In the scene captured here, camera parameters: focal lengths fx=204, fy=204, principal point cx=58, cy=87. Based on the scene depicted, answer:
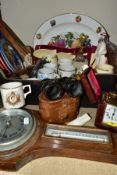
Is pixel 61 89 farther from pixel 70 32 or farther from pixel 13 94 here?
pixel 70 32

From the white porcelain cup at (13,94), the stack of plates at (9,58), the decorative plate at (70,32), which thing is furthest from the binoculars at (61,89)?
the decorative plate at (70,32)

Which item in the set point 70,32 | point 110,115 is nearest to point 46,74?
point 110,115

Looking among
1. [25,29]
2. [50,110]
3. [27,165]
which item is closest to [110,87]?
[50,110]

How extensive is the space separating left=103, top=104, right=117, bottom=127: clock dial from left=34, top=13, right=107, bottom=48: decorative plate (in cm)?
47

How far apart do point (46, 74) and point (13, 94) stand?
0.15 m

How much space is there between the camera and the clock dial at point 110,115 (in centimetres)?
61

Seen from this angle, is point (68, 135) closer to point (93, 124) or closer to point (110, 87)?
point (93, 124)

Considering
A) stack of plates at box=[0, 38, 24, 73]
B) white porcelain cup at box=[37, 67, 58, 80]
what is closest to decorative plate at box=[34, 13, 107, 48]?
stack of plates at box=[0, 38, 24, 73]

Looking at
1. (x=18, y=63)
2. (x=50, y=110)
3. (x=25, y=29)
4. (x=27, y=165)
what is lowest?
(x=27, y=165)

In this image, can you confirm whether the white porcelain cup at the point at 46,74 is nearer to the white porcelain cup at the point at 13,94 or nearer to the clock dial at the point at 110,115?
the white porcelain cup at the point at 13,94

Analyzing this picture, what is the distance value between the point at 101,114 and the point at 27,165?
26cm

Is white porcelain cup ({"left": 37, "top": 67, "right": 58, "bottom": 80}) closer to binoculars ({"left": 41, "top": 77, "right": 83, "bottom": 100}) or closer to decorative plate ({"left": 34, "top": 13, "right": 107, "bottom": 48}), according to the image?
binoculars ({"left": 41, "top": 77, "right": 83, "bottom": 100})

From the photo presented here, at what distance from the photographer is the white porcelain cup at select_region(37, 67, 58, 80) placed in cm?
74

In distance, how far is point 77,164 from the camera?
53 cm
